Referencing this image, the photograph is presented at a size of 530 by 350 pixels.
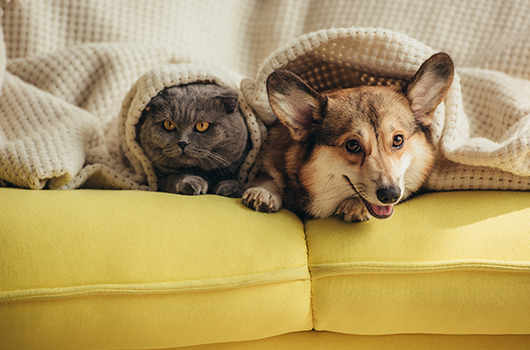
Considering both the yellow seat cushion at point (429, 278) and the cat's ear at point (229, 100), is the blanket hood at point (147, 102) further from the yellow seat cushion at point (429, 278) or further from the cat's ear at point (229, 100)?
the yellow seat cushion at point (429, 278)

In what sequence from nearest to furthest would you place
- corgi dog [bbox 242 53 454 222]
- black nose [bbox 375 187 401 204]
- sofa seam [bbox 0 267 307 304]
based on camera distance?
sofa seam [bbox 0 267 307 304]
black nose [bbox 375 187 401 204]
corgi dog [bbox 242 53 454 222]

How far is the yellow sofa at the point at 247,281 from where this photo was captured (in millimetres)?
973

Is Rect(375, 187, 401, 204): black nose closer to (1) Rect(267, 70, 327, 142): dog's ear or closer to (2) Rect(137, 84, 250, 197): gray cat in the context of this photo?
(1) Rect(267, 70, 327, 142): dog's ear

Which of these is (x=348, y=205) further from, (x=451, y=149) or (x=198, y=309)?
(x=198, y=309)

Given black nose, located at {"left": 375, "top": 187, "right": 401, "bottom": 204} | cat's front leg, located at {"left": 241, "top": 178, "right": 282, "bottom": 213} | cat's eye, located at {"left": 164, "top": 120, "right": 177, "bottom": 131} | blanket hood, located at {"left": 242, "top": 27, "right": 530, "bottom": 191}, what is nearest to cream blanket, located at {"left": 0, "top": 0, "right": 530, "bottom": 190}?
blanket hood, located at {"left": 242, "top": 27, "right": 530, "bottom": 191}

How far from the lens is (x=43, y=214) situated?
42.4 inches

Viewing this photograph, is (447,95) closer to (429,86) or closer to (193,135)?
(429,86)

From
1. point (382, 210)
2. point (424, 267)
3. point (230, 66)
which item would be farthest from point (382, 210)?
point (230, 66)

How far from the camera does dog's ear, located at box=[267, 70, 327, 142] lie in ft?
3.99

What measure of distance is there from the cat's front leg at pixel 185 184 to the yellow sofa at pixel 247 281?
24 centimetres

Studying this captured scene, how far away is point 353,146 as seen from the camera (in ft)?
3.91

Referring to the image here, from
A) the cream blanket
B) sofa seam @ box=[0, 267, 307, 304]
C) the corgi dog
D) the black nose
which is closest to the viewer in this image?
sofa seam @ box=[0, 267, 307, 304]

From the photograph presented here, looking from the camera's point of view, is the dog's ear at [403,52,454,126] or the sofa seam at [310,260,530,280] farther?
the dog's ear at [403,52,454,126]

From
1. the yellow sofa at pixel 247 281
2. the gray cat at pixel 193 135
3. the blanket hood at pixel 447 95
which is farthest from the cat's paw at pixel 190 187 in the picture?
the blanket hood at pixel 447 95
